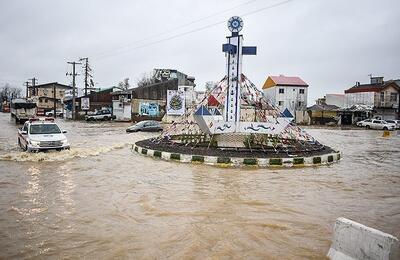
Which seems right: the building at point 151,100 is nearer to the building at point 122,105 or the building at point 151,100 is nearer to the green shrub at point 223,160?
the building at point 122,105

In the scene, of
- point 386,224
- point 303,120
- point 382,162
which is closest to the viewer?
point 386,224

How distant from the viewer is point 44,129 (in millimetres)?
16219

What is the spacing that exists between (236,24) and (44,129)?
35.7 ft

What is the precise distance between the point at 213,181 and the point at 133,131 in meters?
20.5

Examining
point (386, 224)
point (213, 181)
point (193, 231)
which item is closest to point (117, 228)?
point (193, 231)

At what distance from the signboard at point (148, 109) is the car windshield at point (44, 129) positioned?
1282 inches

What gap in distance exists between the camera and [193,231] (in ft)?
20.1

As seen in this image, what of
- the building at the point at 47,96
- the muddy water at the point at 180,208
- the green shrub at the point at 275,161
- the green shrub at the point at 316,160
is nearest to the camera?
the muddy water at the point at 180,208

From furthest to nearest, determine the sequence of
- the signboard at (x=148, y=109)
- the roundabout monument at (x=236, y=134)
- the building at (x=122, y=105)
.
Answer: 1. the building at (x=122, y=105)
2. the signboard at (x=148, y=109)
3. the roundabout monument at (x=236, y=134)

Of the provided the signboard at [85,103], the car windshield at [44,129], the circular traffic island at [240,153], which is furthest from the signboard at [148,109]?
the car windshield at [44,129]

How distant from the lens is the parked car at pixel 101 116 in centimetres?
5022

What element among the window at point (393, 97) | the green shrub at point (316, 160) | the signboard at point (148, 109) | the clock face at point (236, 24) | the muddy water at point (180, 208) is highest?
the clock face at point (236, 24)

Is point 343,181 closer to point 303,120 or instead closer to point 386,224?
point 386,224

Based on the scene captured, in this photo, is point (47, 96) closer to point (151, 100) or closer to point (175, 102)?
point (151, 100)
